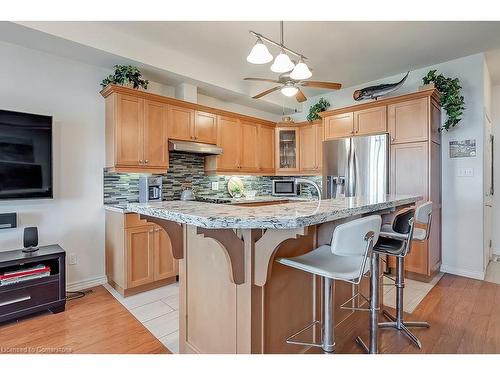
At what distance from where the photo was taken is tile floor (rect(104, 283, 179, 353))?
2.09 metres

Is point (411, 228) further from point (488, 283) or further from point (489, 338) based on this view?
point (488, 283)

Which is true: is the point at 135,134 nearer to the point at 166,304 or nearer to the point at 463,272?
the point at 166,304

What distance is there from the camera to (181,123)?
3.49 meters

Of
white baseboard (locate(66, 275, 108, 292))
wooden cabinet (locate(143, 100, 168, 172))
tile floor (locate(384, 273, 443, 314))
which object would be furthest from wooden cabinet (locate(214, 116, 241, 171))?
tile floor (locate(384, 273, 443, 314))

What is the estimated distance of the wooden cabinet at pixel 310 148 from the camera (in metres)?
4.57

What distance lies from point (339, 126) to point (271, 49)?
1474 millimetres

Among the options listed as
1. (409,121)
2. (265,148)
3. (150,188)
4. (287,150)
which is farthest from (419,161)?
(150,188)

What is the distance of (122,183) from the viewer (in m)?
3.31

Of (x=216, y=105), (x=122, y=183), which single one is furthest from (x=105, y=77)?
(x=216, y=105)

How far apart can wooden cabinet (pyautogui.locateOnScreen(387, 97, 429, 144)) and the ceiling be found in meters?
0.60

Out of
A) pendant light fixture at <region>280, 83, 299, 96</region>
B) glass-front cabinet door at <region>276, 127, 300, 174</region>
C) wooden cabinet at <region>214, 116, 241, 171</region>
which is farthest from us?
glass-front cabinet door at <region>276, 127, 300, 174</region>

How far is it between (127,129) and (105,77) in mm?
708

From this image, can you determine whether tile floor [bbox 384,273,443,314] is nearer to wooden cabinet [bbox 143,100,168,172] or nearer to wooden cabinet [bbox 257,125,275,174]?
wooden cabinet [bbox 257,125,275,174]

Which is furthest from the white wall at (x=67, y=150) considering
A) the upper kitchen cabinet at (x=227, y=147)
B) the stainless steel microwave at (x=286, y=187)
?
the stainless steel microwave at (x=286, y=187)
